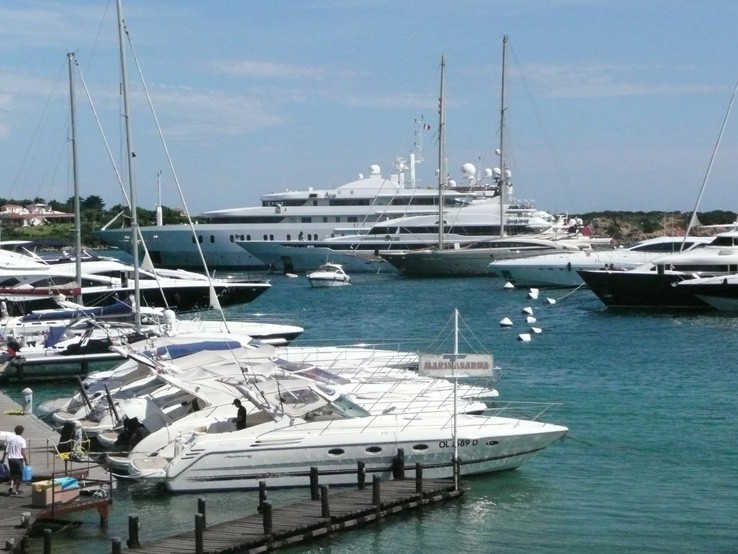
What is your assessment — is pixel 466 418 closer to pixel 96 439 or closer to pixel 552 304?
pixel 96 439

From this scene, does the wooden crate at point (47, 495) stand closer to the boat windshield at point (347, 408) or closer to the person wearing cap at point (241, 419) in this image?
the person wearing cap at point (241, 419)

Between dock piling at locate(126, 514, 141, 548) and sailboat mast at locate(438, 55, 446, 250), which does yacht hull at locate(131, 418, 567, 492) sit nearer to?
dock piling at locate(126, 514, 141, 548)

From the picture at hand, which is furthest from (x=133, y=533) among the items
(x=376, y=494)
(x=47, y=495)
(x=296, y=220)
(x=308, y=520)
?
(x=296, y=220)

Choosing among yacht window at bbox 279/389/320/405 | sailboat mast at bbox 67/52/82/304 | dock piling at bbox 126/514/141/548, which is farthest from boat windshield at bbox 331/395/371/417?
sailboat mast at bbox 67/52/82/304

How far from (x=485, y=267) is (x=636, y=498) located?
72.6 m

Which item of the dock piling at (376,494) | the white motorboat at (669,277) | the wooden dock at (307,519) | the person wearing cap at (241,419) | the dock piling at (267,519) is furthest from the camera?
the white motorboat at (669,277)

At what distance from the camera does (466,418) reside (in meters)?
24.1

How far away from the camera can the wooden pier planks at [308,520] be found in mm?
18688

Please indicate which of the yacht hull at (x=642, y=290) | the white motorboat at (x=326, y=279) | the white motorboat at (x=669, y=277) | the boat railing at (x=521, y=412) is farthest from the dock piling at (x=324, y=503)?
the white motorboat at (x=326, y=279)

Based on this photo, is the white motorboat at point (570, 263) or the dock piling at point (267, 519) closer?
the dock piling at point (267, 519)

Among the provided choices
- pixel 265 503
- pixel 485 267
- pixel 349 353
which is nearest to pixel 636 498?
pixel 265 503

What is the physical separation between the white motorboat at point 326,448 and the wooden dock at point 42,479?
1310 mm

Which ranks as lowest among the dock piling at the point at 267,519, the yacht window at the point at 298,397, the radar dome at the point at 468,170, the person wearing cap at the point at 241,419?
the dock piling at the point at 267,519

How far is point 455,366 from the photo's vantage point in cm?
2258
